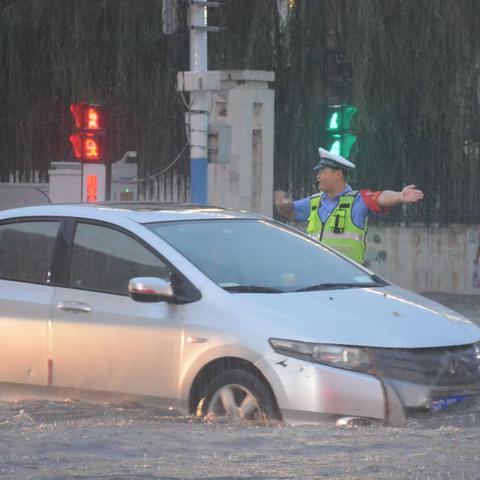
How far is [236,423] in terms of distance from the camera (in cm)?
733

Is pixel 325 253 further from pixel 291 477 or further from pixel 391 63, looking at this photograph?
pixel 391 63

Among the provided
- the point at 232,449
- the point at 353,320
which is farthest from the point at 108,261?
the point at 232,449

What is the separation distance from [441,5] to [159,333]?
11.6 metres

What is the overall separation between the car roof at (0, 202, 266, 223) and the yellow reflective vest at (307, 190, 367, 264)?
150 cm

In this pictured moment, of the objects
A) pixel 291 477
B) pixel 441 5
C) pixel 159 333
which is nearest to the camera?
pixel 291 477

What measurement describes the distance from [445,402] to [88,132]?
35.2 feet

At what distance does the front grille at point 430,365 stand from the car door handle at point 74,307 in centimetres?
188

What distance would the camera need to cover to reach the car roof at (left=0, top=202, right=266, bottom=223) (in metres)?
8.39

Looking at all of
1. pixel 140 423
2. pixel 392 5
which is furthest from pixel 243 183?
pixel 140 423

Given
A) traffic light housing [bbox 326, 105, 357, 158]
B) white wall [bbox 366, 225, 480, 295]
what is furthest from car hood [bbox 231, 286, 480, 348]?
white wall [bbox 366, 225, 480, 295]

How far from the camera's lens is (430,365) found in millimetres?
7379

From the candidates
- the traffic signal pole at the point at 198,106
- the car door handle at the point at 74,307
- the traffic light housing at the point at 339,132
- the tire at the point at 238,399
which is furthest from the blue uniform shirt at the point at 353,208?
the traffic light housing at the point at 339,132

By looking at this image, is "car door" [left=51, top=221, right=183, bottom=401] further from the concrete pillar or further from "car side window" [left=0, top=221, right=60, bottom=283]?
the concrete pillar

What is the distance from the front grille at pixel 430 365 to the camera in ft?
23.8
